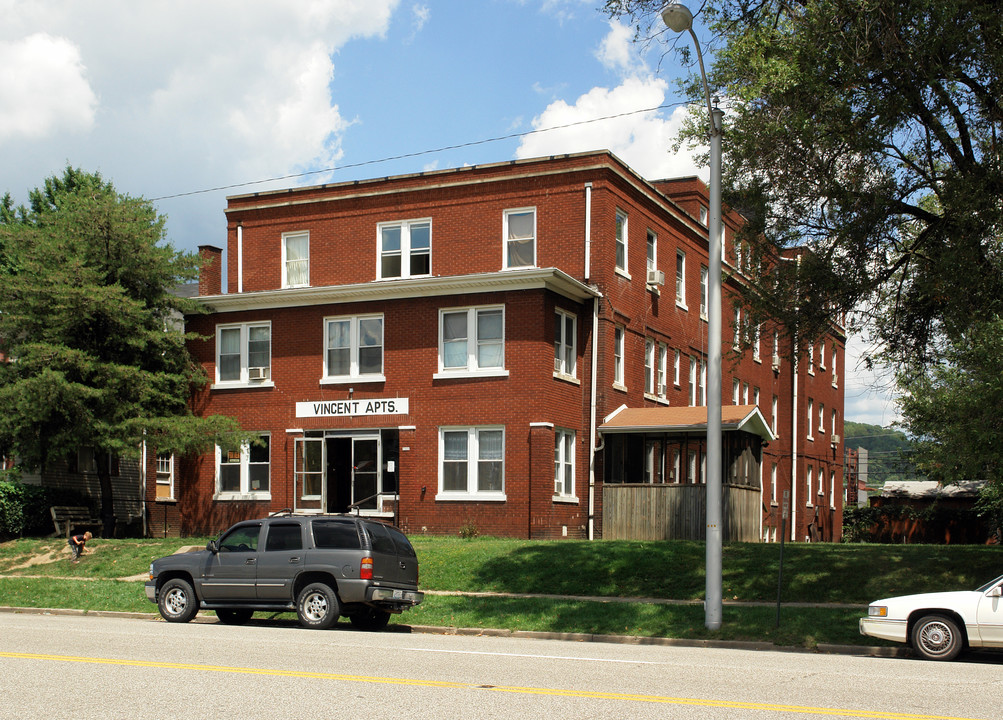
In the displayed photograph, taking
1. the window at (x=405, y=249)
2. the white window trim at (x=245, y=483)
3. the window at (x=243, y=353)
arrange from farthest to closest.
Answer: the window at (x=243, y=353), the window at (x=405, y=249), the white window trim at (x=245, y=483)

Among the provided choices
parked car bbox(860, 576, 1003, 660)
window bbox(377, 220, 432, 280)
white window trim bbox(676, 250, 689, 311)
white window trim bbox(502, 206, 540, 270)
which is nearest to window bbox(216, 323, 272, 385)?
window bbox(377, 220, 432, 280)

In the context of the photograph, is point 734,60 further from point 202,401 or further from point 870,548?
point 202,401

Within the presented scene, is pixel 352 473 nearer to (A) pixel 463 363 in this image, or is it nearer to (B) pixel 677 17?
(A) pixel 463 363

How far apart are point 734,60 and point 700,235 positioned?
18995mm

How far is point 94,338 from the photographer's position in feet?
99.1

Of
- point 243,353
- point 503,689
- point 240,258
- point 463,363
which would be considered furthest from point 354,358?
point 503,689

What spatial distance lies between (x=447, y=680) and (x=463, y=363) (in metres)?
19.5

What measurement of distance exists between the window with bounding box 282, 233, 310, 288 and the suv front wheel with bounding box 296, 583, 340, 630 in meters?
18.0

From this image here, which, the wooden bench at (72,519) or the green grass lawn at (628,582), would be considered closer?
the green grass lawn at (628,582)

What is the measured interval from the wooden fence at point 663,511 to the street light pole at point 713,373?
1164 cm

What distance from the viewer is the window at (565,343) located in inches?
1168

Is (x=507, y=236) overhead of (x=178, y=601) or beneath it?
overhead

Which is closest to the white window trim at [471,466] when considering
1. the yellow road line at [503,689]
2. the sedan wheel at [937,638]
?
the sedan wheel at [937,638]

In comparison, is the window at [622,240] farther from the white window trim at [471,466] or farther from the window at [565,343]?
the white window trim at [471,466]
